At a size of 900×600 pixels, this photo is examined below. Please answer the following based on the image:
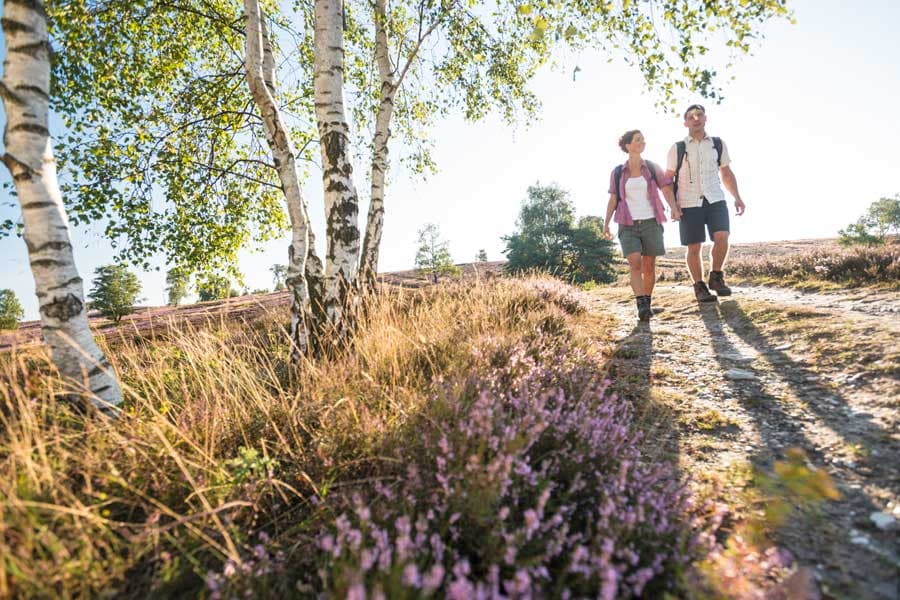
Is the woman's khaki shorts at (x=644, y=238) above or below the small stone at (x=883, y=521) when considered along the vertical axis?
above

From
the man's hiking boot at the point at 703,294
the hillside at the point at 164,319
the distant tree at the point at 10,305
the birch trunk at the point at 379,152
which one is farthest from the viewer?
the distant tree at the point at 10,305

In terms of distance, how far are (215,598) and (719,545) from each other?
1824mm

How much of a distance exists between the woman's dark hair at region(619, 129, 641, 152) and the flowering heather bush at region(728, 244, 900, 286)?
3.69 m

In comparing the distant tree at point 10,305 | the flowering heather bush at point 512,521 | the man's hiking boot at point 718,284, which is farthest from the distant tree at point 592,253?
the distant tree at point 10,305

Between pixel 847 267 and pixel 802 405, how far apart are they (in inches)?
204

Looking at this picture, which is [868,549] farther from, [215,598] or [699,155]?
[699,155]

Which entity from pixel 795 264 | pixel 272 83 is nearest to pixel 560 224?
pixel 795 264

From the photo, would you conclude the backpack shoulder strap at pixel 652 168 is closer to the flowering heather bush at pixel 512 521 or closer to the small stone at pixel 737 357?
the small stone at pixel 737 357

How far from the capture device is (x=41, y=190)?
259 centimetres

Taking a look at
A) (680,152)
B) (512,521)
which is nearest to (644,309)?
(680,152)

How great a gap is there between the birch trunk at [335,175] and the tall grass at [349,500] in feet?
5.15

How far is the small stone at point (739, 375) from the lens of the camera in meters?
3.26

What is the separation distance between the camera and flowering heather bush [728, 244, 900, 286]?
17.7ft

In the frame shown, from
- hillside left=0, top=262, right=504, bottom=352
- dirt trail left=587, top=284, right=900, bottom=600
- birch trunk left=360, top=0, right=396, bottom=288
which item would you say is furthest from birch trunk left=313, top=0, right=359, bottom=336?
dirt trail left=587, top=284, right=900, bottom=600
